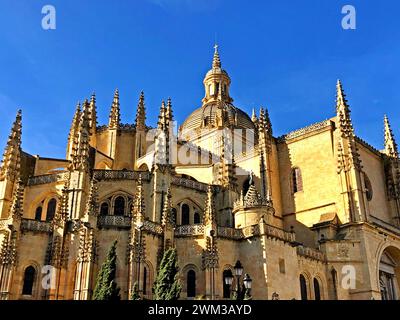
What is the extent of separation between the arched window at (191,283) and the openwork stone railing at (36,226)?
8268 mm

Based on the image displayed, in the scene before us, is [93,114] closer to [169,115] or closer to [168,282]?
[169,115]

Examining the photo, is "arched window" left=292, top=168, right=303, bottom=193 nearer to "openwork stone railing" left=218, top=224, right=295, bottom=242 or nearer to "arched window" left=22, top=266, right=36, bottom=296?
"openwork stone railing" left=218, top=224, right=295, bottom=242

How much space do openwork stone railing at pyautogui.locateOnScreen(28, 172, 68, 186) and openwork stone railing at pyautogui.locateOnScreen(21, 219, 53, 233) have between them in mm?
4693

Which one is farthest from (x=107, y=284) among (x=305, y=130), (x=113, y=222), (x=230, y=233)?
(x=305, y=130)

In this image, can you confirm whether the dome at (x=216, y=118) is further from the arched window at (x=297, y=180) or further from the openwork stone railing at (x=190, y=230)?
the openwork stone railing at (x=190, y=230)

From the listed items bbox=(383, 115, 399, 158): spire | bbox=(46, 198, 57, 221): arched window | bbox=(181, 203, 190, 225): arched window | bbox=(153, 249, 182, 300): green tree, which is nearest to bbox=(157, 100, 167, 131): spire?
bbox=(181, 203, 190, 225): arched window

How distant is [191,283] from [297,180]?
14.7m

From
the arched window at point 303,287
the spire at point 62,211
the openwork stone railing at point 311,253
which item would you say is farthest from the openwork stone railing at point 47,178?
the arched window at point 303,287

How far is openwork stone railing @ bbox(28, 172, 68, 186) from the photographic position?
3250cm

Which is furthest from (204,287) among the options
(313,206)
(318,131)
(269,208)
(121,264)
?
(318,131)

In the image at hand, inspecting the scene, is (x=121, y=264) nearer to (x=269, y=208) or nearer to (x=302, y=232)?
(x=269, y=208)

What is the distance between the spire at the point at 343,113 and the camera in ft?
120

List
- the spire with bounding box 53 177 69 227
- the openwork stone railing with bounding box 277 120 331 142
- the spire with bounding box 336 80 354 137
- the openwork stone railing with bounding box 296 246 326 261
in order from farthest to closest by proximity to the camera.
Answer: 1. the openwork stone railing with bounding box 277 120 331 142
2. the spire with bounding box 336 80 354 137
3. the openwork stone railing with bounding box 296 246 326 261
4. the spire with bounding box 53 177 69 227

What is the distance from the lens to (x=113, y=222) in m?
27.7
